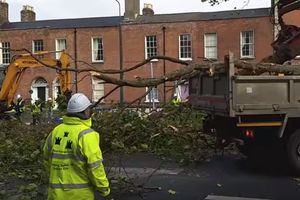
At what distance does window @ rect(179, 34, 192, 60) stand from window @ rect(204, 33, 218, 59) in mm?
1195

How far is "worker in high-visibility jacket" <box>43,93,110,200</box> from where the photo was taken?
182 inches

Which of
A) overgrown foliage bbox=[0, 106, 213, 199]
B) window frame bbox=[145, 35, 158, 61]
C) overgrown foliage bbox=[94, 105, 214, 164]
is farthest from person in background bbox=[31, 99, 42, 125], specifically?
window frame bbox=[145, 35, 158, 61]

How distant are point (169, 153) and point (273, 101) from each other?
6.63ft

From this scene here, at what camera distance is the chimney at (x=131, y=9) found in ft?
148

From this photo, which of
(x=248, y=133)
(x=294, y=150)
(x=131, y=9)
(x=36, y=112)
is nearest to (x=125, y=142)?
(x=248, y=133)

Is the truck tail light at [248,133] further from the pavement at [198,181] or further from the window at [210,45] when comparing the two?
the window at [210,45]

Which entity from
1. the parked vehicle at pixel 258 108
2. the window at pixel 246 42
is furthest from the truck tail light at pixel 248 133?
the window at pixel 246 42

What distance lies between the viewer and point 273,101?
979 centimetres

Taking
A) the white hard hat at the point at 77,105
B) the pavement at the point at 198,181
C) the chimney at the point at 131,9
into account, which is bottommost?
the pavement at the point at 198,181

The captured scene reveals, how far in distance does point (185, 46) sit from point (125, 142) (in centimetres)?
3428

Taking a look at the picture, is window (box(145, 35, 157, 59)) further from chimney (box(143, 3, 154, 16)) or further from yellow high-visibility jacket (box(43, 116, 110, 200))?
yellow high-visibility jacket (box(43, 116, 110, 200))

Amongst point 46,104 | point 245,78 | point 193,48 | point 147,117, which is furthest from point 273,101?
point 193,48

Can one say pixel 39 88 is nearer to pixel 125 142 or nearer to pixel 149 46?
pixel 149 46

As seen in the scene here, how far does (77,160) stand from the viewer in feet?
15.4
